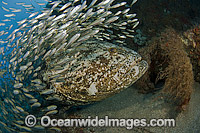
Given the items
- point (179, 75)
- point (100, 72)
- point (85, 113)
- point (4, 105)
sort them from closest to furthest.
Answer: point (100, 72)
point (4, 105)
point (179, 75)
point (85, 113)

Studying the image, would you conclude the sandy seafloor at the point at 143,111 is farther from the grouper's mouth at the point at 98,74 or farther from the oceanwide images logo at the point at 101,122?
the grouper's mouth at the point at 98,74

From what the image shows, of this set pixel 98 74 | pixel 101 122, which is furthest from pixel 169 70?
pixel 101 122

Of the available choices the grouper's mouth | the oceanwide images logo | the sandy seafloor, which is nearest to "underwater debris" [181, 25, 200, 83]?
the sandy seafloor

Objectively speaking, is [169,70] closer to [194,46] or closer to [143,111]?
[143,111]

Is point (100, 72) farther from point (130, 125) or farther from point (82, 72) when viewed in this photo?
point (130, 125)

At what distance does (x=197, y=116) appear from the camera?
12.6ft

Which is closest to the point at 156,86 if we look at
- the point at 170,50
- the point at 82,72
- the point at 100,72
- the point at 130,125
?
the point at 170,50

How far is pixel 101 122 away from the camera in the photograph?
13.2 feet

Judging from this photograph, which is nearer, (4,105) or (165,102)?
(4,105)

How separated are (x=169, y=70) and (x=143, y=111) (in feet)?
4.75

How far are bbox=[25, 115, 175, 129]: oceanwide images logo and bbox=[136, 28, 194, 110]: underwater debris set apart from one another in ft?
2.66

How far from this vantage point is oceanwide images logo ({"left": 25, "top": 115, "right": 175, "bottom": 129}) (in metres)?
3.77

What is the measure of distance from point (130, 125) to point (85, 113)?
4.54 ft

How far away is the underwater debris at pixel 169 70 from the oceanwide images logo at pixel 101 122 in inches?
32.0
